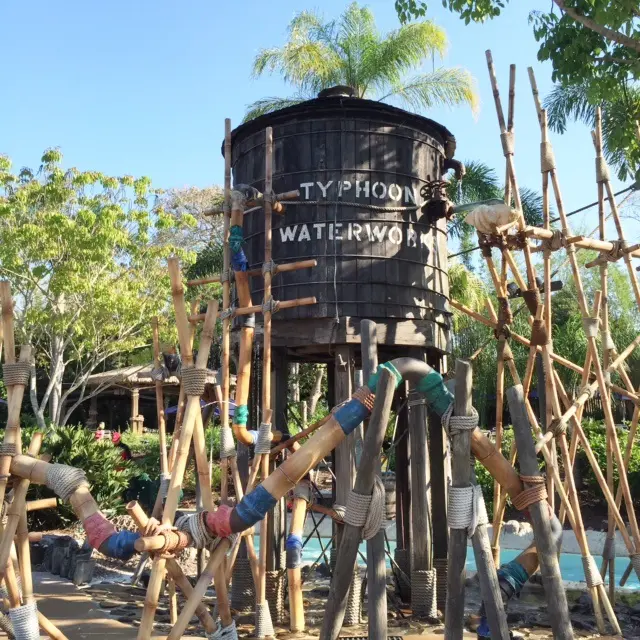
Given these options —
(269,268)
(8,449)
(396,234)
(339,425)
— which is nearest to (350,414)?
(339,425)

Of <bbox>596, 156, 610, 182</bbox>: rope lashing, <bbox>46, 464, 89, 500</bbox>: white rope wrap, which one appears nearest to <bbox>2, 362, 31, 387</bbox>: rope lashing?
<bbox>46, 464, 89, 500</bbox>: white rope wrap

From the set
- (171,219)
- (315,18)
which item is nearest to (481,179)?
(315,18)

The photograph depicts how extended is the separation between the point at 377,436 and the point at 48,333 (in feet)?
59.2

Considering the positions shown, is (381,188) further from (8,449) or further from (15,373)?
(8,449)

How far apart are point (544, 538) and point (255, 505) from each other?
5.50ft

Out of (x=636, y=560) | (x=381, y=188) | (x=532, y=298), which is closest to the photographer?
(x=636, y=560)

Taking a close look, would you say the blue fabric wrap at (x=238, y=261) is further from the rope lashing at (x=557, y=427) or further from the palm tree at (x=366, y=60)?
the palm tree at (x=366, y=60)

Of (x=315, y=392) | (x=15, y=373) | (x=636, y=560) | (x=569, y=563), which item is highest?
(x=315, y=392)

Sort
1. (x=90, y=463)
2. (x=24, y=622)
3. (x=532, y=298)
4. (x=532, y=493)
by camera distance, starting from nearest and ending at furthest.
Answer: (x=532, y=493) < (x=24, y=622) < (x=532, y=298) < (x=90, y=463)

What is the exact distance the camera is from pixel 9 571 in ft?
15.7

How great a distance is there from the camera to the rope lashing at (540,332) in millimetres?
6859

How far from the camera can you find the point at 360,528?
167 inches

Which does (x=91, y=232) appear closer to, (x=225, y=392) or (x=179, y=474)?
(x=225, y=392)

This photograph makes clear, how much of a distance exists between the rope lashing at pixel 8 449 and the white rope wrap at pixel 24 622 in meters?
0.99
